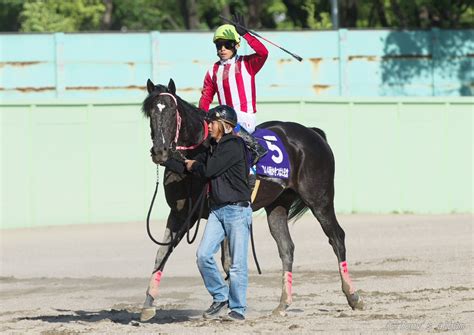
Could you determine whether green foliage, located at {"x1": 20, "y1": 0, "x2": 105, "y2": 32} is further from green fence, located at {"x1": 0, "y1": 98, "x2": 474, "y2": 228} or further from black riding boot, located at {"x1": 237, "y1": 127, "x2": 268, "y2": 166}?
Answer: black riding boot, located at {"x1": 237, "y1": 127, "x2": 268, "y2": 166}

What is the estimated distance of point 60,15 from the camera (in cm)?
3672

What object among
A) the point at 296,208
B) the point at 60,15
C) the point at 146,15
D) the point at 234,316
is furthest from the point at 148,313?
the point at 146,15

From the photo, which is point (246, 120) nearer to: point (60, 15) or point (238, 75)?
point (238, 75)

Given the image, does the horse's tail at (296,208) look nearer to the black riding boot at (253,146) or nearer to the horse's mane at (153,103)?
the black riding boot at (253,146)

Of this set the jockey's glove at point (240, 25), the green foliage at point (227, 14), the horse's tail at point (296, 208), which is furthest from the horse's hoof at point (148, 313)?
the green foliage at point (227, 14)

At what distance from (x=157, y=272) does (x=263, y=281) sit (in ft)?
11.8

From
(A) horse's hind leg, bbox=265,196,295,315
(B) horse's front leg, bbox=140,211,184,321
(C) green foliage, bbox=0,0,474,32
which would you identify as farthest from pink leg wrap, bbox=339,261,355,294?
(C) green foliage, bbox=0,0,474,32

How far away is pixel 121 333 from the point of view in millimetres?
9914

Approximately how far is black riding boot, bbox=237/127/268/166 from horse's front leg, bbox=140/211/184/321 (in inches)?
36.0

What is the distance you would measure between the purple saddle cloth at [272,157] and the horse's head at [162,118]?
115cm

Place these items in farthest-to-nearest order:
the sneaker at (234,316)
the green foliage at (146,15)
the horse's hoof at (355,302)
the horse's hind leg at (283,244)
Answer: the green foliage at (146,15), the horse's hoof at (355,302), the horse's hind leg at (283,244), the sneaker at (234,316)

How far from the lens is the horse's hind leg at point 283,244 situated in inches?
440

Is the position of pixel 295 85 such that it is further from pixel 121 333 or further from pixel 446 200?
pixel 121 333

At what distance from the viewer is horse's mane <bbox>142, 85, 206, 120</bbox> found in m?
10.2
